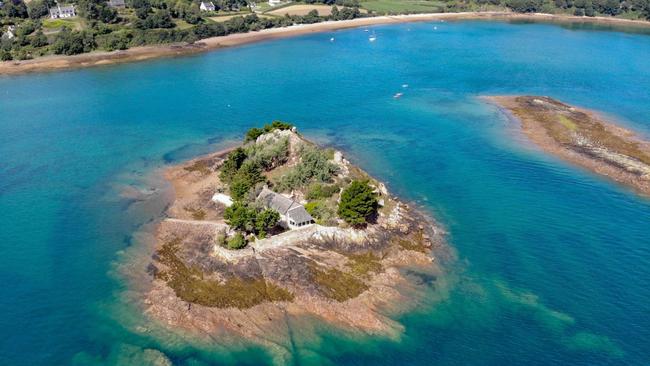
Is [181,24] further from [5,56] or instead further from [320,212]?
[320,212]

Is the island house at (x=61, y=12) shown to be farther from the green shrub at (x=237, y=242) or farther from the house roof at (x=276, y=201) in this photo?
the green shrub at (x=237, y=242)

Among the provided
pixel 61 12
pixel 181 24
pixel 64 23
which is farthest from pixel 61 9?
pixel 181 24

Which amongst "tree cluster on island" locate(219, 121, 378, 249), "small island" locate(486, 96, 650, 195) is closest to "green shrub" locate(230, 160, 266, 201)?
"tree cluster on island" locate(219, 121, 378, 249)

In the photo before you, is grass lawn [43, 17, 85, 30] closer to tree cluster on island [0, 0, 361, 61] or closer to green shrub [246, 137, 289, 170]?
tree cluster on island [0, 0, 361, 61]

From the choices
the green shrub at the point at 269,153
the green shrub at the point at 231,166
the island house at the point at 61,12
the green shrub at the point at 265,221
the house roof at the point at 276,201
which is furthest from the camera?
the island house at the point at 61,12

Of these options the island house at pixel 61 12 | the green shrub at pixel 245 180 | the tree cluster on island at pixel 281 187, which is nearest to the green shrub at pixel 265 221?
the tree cluster on island at pixel 281 187

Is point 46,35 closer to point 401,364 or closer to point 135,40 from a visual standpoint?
point 135,40
